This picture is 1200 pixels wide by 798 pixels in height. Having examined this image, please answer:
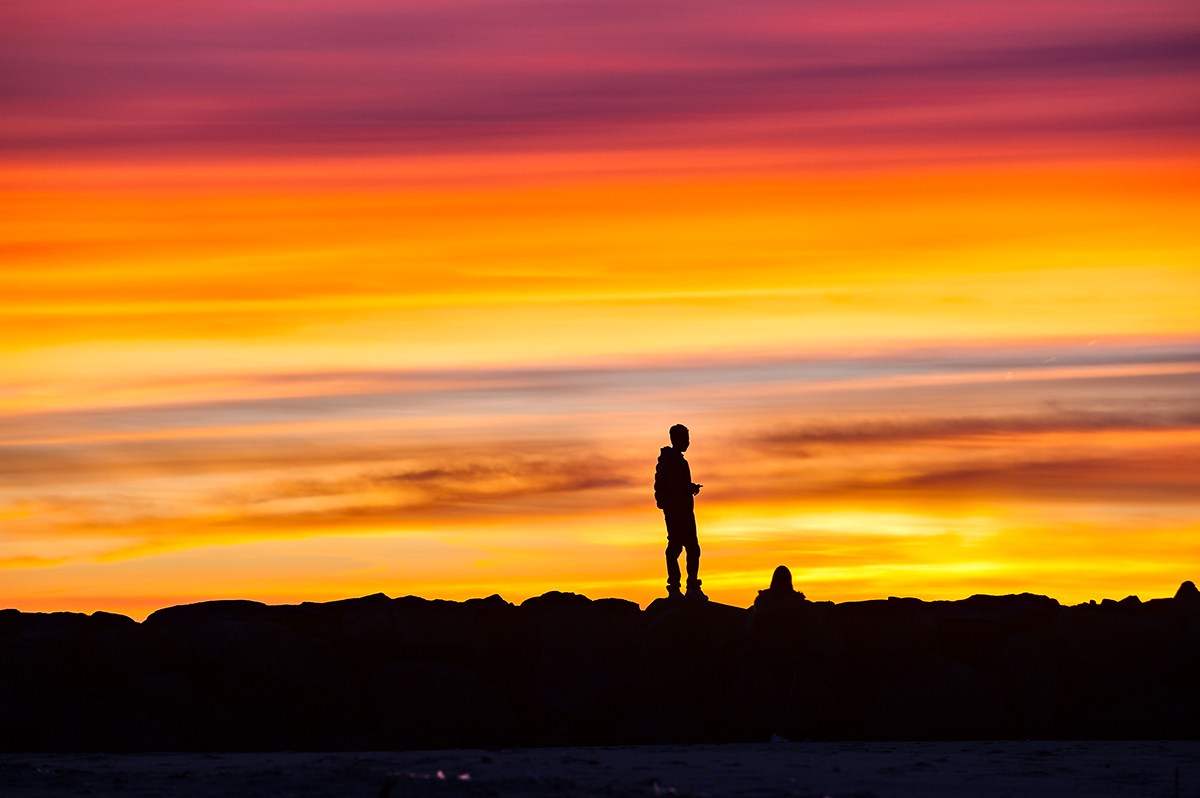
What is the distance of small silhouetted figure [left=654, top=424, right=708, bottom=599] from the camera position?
14.0 metres

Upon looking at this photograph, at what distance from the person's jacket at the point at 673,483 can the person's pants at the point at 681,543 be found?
84 millimetres

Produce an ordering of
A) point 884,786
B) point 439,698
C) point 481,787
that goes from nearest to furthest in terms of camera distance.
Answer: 1. point 481,787
2. point 884,786
3. point 439,698

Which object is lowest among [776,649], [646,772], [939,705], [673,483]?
[646,772]

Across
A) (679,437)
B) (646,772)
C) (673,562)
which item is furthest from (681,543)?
(646,772)

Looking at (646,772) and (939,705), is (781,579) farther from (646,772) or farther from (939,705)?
(646,772)

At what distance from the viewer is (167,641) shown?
1273 cm

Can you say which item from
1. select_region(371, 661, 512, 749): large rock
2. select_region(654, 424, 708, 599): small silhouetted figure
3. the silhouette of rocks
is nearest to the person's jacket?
select_region(654, 424, 708, 599): small silhouetted figure

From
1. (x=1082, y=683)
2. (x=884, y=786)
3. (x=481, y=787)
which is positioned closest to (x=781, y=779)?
(x=884, y=786)

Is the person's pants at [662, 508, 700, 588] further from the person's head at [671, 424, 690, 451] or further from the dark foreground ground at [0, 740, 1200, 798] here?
the dark foreground ground at [0, 740, 1200, 798]

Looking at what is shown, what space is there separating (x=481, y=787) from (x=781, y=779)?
2.10 m

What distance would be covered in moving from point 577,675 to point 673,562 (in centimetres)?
194

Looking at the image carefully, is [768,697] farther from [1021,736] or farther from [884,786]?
[884,786]

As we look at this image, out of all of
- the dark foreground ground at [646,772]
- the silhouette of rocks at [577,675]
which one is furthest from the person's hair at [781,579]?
the dark foreground ground at [646,772]

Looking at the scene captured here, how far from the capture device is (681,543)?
1414 cm
